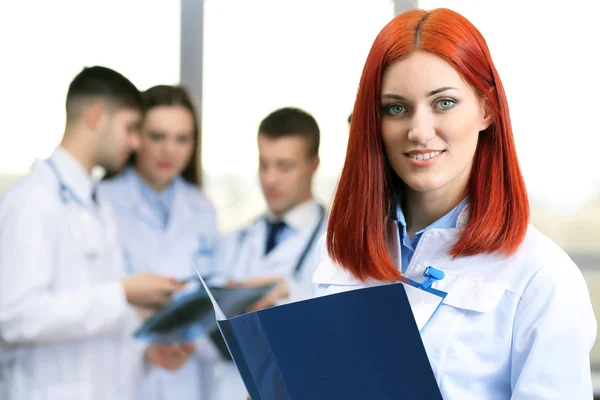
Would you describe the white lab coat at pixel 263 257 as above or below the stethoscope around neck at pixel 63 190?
below

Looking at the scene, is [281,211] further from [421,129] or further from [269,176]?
[421,129]

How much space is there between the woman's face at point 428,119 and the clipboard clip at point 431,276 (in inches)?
5.1

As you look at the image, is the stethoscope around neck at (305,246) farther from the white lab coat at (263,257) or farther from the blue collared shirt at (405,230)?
the blue collared shirt at (405,230)

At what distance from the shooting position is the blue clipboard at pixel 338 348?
3.42 feet

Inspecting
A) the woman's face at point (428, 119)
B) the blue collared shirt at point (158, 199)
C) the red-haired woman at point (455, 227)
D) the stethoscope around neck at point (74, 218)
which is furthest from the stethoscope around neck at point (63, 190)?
the woman's face at point (428, 119)

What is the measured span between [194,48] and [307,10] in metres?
0.48

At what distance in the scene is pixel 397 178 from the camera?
135 cm

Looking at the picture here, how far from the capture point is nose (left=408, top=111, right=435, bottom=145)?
120 cm

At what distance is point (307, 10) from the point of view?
3.15 meters

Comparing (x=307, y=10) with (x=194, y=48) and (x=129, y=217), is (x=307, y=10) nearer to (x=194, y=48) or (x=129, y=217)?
(x=194, y=48)

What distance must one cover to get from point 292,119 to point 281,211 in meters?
0.38

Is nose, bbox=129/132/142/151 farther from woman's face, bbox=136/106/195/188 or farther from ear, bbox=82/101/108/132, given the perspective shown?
ear, bbox=82/101/108/132

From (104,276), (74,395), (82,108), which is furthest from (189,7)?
(74,395)

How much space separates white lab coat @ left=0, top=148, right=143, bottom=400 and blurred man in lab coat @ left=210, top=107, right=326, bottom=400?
0.44 metres
